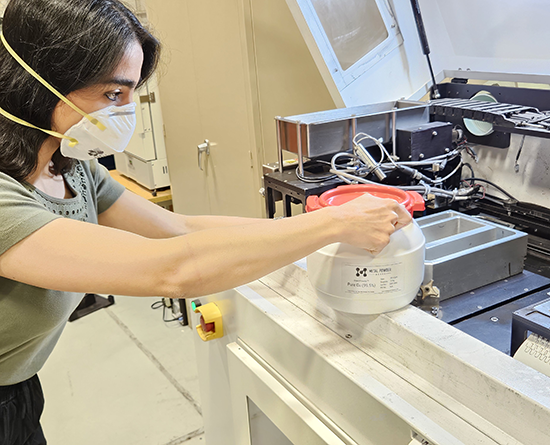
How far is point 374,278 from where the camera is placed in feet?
2.55

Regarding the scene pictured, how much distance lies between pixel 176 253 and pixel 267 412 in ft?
1.25

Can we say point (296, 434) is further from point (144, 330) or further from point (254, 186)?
point (144, 330)

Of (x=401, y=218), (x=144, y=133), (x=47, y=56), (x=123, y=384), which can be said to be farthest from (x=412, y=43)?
(x=123, y=384)

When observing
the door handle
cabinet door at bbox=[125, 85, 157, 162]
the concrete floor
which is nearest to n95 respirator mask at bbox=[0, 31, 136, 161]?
the door handle

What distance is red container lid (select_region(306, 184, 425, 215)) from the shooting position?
83 centimetres

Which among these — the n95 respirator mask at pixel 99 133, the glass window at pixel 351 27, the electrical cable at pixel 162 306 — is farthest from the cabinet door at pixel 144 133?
the n95 respirator mask at pixel 99 133

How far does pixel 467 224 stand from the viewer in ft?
3.61

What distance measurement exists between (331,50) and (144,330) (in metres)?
1.96

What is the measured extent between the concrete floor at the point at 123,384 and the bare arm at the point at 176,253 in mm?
1480

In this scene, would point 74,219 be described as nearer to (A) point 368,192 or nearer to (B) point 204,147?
(A) point 368,192


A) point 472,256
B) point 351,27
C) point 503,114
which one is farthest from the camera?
point 351,27

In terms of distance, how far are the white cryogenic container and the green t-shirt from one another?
0.44 meters

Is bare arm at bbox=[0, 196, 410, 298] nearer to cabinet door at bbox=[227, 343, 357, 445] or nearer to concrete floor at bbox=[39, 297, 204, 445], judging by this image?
cabinet door at bbox=[227, 343, 357, 445]

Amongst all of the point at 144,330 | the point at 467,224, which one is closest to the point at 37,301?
the point at 467,224
